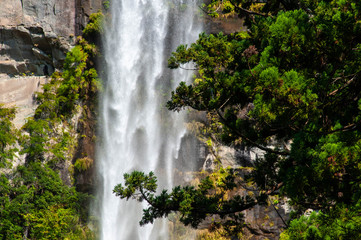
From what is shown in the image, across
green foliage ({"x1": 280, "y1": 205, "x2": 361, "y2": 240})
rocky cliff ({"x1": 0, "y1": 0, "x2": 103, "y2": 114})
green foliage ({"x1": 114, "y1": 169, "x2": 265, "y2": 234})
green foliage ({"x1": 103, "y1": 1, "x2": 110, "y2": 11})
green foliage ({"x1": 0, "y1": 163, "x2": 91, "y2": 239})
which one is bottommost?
green foliage ({"x1": 280, "y1": 205, "x2": 361, "y2": 240})

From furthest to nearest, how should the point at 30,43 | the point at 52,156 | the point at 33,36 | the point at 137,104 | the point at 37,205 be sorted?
the point at 137,104
the point at 30,43
the point at 33,36
the point at 52,156
the point at 37,205

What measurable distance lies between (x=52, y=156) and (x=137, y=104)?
16.3 ft

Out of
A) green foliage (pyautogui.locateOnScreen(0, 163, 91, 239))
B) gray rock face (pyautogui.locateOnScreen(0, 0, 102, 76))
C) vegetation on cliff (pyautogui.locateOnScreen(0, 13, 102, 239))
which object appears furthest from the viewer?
gray rock face (pyautogui.locateOnScreen(0, 0, 102, 76))

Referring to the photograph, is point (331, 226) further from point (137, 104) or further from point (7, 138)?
point (137, 104)

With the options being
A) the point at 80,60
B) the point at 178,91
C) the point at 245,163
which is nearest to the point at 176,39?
the point at 80,60

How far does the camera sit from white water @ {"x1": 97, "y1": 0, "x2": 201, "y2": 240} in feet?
60.1

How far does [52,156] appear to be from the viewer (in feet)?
58.4

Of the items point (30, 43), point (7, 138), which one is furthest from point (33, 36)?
point (7, 138)

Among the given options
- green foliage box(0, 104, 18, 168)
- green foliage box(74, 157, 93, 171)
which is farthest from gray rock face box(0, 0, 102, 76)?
green foliage box(74, 157, 93, 171)

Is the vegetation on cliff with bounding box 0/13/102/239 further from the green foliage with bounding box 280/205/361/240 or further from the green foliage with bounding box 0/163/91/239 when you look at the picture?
the green foliage with bounding box 280/205/361/240

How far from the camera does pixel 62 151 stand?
18.2m

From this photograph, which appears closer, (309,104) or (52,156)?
(309,104)

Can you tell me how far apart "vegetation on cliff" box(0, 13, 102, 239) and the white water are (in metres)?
1.01

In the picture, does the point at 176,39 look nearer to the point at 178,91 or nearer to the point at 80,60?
the point at 80,60
